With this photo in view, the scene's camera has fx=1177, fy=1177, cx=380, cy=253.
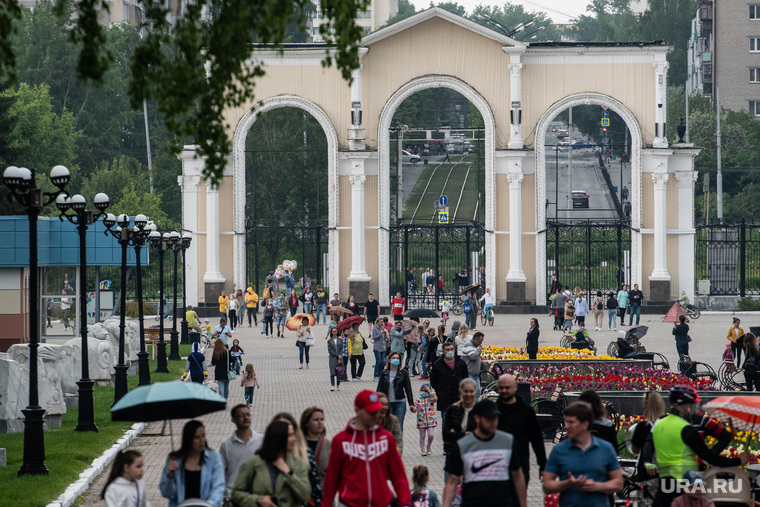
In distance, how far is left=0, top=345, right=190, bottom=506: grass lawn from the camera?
44.5ft

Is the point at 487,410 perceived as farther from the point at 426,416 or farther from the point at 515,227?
the point at 515,227

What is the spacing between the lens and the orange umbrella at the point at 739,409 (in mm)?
11391

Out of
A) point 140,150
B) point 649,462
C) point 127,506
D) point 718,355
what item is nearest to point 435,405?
point 649,462

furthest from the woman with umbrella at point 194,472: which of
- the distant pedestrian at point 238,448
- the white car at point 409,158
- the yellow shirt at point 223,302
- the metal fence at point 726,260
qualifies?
the white car at point 409,158

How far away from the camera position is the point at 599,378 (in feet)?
71.5

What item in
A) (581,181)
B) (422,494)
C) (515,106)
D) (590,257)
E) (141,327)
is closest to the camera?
(422,494)

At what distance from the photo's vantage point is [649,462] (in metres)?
10.9

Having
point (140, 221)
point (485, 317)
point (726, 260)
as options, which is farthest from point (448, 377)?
point (726, 260)

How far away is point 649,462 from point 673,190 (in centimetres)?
3753

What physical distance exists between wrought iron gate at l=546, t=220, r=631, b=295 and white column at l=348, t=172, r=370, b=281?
24.4ft

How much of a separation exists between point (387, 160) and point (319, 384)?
21752 mm

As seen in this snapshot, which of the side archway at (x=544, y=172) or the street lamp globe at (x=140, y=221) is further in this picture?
the side archway at (x=544, y=172)

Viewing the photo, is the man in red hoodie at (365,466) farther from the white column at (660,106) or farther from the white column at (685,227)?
the white column at (685,227)

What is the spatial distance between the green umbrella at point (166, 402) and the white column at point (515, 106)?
36.1m
